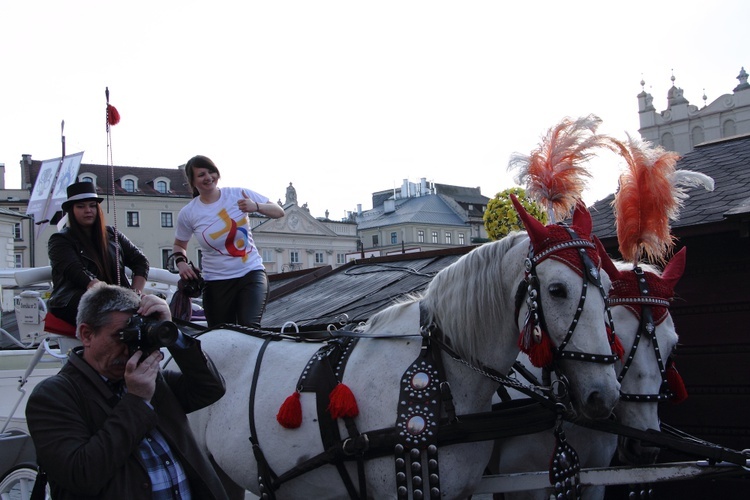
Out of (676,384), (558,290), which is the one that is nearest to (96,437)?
(558,290)

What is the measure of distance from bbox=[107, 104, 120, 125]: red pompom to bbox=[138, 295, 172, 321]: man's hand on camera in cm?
205

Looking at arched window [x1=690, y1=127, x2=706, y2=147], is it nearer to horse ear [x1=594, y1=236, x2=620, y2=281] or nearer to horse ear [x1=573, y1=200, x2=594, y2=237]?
horse ear [x1=594, y1=236, x2=620, y2=281]

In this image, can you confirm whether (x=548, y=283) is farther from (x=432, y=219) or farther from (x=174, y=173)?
(x=432, y=219)

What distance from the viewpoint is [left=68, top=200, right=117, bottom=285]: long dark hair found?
4.45 meters

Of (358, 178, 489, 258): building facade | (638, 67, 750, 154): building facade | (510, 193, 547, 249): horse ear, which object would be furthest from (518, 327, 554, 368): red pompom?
(358, 178, 489, 258): building facade

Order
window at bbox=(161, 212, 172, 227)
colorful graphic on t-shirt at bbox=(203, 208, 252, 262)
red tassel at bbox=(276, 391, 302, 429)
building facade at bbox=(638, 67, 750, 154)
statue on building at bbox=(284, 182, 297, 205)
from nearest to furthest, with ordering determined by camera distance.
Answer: red tassel at bbox=(276, 391, 302, 429) < colorful graphic on t-shirt at bbox=(203, 208, 252, 262) < building facade at bbox=(638, 67, 750, 154) < window at bbox=(161, 212, 172, 227) < statue on building at bbox=(284, 182, 297, 205)

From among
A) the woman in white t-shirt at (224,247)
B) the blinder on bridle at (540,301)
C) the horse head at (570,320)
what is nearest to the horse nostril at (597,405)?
the horse head at (570,320)

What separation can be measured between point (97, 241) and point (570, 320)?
9.61 feet

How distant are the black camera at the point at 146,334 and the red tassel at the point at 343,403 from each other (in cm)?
99

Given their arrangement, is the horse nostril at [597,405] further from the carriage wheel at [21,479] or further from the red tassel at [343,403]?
the carriage wheel at [21,479]

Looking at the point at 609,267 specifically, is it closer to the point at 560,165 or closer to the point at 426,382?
the point at 560,165

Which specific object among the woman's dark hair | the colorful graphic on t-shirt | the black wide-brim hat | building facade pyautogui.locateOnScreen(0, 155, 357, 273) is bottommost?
the colorful graphic on t-shirt

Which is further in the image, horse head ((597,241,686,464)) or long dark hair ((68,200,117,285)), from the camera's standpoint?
long dark hair ((68,200,117,285))

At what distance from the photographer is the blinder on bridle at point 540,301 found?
117 inches
